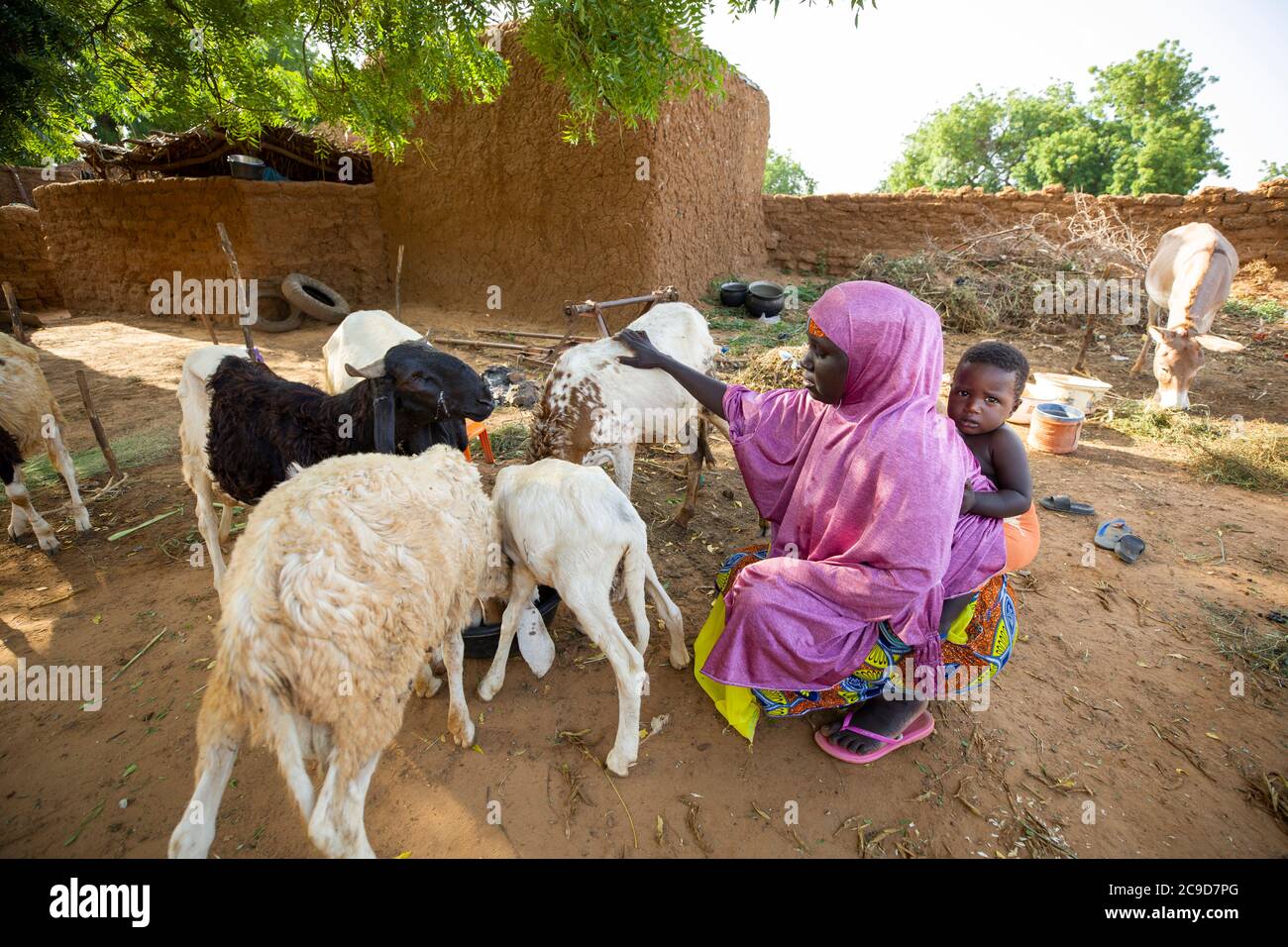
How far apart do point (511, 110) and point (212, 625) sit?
30.3ft

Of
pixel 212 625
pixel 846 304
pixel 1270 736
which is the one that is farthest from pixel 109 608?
pixel 1270 736

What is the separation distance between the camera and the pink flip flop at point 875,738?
2.67 meters

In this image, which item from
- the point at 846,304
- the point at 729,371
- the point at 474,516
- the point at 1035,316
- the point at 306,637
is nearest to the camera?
the point at 306,637

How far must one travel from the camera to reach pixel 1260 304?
11.5 meters

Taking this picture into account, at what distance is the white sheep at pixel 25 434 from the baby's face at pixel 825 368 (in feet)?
17.9

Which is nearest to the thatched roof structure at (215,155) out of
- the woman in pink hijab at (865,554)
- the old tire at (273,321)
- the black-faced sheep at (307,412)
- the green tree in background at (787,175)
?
the old tire at (273,321)

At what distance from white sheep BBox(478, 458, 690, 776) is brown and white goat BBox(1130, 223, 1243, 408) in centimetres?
818

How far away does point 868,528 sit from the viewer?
2348 millimetres

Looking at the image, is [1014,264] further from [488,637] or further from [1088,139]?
[1088,139]

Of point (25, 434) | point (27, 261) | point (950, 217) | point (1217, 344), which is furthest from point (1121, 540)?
point (27, 261)

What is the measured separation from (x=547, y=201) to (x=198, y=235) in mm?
6871

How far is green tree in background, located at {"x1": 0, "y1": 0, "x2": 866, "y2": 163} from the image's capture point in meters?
4.03

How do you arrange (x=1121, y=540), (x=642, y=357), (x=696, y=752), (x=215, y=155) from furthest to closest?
(x=215, y=155)
(x=1121, y=540)
(x=642, y=357)
(x=696, y=752)
